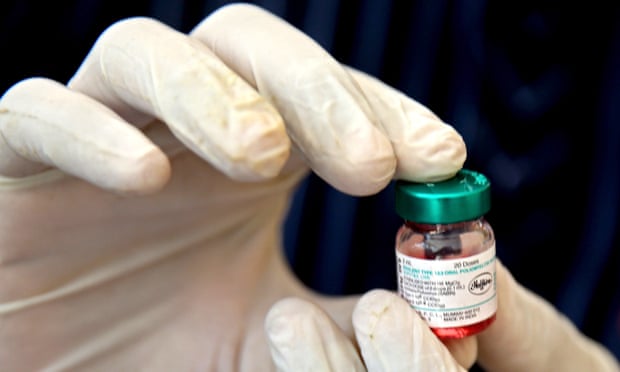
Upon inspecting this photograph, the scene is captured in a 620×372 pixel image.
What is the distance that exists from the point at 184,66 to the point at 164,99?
3 centimetres

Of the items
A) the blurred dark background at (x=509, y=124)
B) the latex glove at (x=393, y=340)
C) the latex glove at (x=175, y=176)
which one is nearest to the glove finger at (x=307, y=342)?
the latex glove at (x=393, y=340)

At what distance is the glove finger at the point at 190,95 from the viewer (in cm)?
51

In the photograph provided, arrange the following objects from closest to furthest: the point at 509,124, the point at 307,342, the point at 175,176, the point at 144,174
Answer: the point at 144,174, the point at 307,342, the point at 175,176, the point at 509,124

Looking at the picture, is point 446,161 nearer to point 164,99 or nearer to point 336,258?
point 164,99

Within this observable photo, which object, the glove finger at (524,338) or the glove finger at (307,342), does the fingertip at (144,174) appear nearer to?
the glove finger at (307,342)

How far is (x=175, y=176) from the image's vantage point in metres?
0.73

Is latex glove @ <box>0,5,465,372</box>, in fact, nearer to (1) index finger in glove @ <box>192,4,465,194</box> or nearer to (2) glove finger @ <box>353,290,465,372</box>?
(1) index finger in glove @ <box>192,4,465,194</box>

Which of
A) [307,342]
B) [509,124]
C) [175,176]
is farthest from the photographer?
[509,124]

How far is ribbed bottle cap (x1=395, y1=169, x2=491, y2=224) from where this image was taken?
562 mm

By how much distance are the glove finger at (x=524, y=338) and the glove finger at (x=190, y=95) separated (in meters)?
0.35

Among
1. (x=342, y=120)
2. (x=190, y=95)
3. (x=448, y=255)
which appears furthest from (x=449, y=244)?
(x=190, y=95)

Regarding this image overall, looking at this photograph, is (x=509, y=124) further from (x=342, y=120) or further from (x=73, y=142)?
(x=73, y=142)

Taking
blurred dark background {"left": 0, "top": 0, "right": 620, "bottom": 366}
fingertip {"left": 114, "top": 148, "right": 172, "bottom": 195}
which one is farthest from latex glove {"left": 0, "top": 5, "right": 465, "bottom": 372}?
blurred dark background {"left": 0, "top": 0, "right": 620, "bottom": 366}

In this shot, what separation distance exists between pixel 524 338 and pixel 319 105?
15.1 inches
